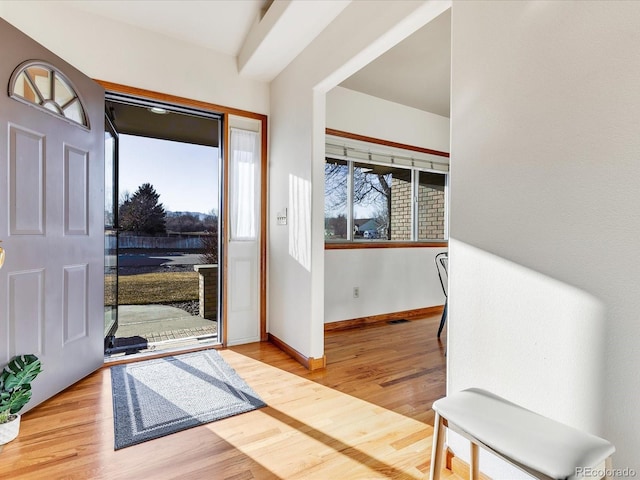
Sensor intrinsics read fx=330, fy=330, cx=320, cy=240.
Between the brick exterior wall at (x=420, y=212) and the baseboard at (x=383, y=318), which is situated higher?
the brick exterior wall at (x=420, y=212)

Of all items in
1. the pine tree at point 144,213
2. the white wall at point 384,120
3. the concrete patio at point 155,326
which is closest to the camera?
the concrete patio at point 155,326

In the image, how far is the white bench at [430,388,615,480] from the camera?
811 mm

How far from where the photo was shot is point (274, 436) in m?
1.78

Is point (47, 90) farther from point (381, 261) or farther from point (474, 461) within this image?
point (381, 261)

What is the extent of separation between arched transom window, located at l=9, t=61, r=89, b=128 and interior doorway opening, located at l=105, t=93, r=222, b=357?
4.43ft

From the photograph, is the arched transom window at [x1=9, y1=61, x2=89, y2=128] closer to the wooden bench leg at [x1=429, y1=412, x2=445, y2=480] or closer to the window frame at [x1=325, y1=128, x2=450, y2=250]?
the window frame at [x1=325, y1=128, x2=450, y2=250]

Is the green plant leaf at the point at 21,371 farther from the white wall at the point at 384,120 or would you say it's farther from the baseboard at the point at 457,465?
the white wall at the point at 384,120

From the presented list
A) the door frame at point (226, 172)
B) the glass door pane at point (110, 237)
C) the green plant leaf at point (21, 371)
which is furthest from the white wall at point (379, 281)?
the green plant leaf at point (21, 371)

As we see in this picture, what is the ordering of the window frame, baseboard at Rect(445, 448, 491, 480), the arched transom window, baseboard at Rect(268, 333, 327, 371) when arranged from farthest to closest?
the window frame
baseboard at Rect(268, 333, 327, 371)
the arched transom window
baseboard at Rect(445, 448, 491, 480)

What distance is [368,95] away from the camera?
12.9ft

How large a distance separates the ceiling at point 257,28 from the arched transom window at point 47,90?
75cm

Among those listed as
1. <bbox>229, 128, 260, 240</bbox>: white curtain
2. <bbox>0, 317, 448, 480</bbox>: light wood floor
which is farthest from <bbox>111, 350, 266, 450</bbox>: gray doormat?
<bbox>229, 128, 260, 240</bbox>: white curtain

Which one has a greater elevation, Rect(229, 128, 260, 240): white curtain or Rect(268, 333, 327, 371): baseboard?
Rect(229, 128, 260, 240): white curtain

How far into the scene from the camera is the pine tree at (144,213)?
431cm
